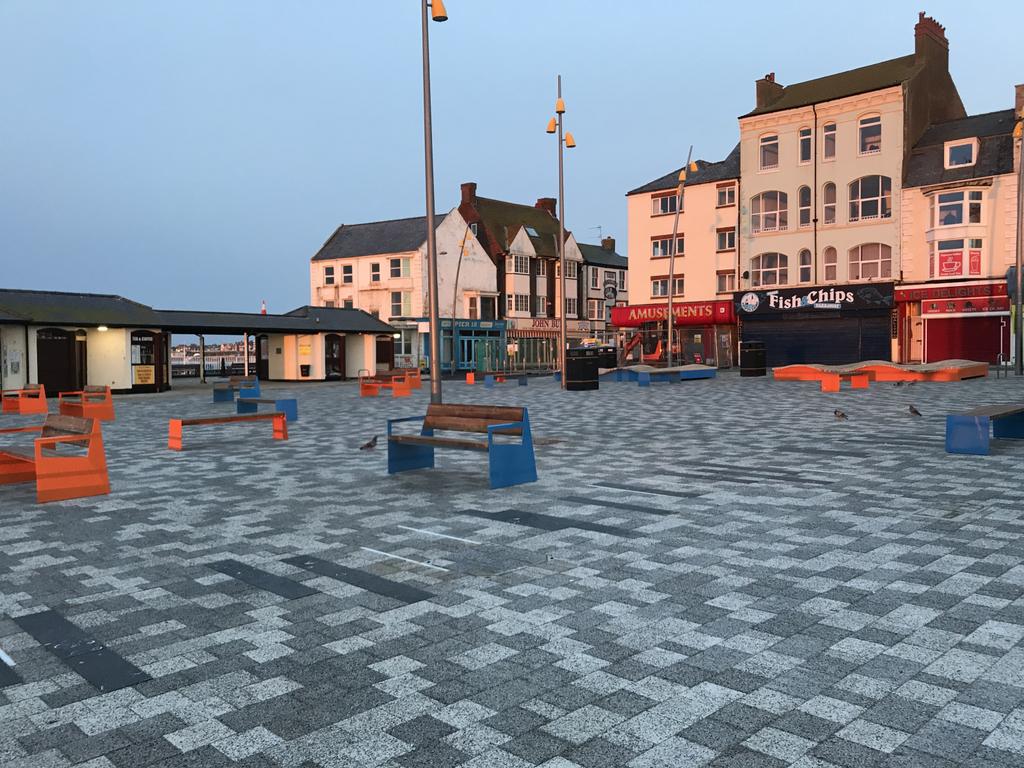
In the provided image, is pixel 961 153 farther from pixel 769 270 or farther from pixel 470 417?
pixel 470 417

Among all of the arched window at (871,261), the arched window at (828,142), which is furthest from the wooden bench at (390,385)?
the arched window at (828,142)

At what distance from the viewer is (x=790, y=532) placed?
23.3 feet

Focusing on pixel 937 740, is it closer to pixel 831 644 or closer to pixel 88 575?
pixel 831 644

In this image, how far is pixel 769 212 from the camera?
4856 centimetres

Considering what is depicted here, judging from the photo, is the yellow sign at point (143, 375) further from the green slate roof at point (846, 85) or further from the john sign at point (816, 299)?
the green slate roof at point (846, 85)

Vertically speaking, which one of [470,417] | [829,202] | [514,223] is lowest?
[470,417]

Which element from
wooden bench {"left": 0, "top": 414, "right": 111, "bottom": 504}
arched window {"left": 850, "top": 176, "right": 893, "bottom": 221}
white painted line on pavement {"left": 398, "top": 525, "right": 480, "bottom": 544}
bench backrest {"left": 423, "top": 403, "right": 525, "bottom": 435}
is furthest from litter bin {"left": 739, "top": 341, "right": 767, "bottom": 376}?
white painted line on pavement {"left": 398, "top": 525, "right": 480, "bottom": 544}

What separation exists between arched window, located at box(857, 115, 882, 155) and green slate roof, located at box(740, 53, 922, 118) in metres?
1.54

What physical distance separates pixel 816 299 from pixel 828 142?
8760 millimetres

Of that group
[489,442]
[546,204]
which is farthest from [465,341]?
[489,442]

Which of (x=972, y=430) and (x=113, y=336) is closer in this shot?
(x=972, y=430)

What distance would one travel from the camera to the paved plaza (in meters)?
3.49

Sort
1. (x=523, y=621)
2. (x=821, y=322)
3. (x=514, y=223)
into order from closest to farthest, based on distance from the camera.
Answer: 1. (x=523, y=621)
2. (x=821, y=322)
3. (x=514, y=223)

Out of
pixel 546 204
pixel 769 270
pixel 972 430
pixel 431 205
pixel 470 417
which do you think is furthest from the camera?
pixel 546 204
